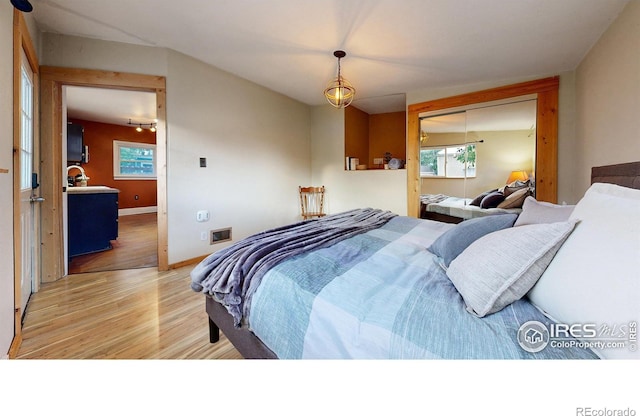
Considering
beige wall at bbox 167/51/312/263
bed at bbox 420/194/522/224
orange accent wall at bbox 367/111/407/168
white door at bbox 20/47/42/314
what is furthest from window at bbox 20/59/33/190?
orange accent wall at bbox 367/111/407/168

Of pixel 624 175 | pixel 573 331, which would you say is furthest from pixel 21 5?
pixel 624 175

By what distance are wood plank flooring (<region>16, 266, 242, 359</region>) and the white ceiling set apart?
237cm

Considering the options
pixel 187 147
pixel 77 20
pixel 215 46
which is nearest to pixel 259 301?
pixel 187 147

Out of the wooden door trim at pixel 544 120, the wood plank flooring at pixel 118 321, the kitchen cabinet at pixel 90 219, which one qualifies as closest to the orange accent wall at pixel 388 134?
the wooden door trim at pixel 544 120

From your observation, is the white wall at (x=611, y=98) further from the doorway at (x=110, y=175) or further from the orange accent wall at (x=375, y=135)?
the doorway at (x=110, y=175)

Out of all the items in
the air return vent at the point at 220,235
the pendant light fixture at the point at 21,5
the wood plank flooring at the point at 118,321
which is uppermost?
the pendant light fixture at the point at 21,5

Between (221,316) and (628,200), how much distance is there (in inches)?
62.1

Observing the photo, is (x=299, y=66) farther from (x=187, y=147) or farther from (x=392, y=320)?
(x=392, y=320)

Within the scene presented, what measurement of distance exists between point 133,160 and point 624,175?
8.85 metres

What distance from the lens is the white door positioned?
1.95 metres

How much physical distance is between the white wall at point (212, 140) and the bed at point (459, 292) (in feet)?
6.56

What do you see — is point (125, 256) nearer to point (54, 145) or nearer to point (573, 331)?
point (54, 145)

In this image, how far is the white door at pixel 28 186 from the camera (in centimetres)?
195

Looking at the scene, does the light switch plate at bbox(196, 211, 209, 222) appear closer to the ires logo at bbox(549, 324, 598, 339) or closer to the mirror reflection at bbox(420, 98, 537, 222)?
the mirror reflection at bbox(420, 98, 537, 222)
